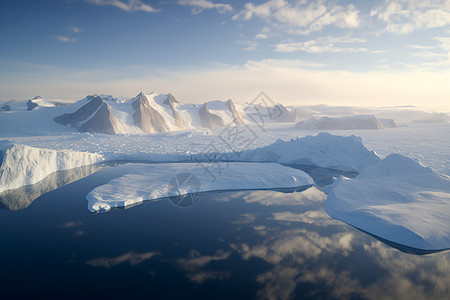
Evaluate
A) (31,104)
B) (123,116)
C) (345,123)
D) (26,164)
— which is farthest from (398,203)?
(31,104)

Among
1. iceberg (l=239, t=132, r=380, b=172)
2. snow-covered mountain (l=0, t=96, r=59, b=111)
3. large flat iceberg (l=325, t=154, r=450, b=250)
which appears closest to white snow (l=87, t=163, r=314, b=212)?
large flat iceberg (l=325, t=154, r=450, b=250)

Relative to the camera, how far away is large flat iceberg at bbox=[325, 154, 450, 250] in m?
6.55

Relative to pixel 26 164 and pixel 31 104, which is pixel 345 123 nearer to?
pixel 26 164

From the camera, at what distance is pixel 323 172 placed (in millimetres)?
15609

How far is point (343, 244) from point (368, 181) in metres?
5.42

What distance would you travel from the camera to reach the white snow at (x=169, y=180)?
952 centimetres

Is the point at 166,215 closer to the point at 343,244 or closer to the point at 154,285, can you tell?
the point at 154,285

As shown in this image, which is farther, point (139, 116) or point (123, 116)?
point (139, 116)

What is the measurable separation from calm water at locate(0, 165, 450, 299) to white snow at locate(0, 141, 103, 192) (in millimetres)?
2656

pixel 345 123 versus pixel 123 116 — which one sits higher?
pixel 123 116

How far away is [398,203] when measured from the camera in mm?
8375

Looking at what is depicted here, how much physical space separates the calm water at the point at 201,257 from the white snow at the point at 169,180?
2.37ft

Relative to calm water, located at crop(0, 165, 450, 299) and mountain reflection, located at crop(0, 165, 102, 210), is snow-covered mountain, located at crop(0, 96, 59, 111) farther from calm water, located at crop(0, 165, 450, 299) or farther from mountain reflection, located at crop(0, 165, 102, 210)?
calm water, located at crop(0, 165, 450, 299)

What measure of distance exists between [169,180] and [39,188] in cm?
618
